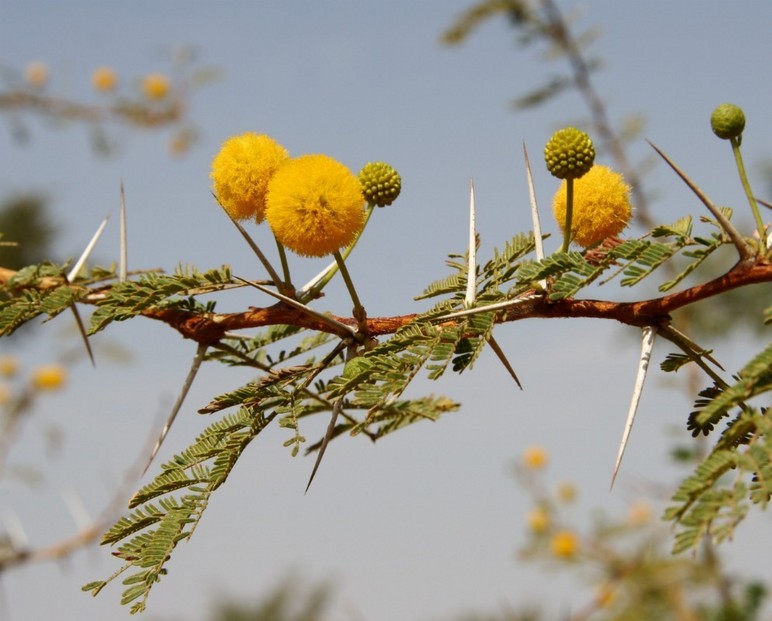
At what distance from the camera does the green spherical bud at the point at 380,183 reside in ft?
5.12

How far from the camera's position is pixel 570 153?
154 cm

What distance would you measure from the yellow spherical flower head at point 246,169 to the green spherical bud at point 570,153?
0.49 metres

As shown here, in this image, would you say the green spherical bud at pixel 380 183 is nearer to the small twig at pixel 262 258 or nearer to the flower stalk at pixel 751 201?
the small twig at pixel 262 258

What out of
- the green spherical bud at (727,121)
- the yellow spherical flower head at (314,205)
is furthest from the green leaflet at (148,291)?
the green spherical bud at (727,121)

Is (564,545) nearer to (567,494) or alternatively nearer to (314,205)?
(567,494)

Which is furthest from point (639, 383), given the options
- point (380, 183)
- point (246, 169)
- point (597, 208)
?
point (246, 169)

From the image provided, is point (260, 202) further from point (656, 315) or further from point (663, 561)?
point (663, 561)

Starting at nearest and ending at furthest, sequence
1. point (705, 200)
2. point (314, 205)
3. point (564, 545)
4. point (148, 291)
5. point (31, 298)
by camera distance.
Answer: point (705, 200) < point (314, 205) < point (148, 291) < point (31, 298) < point (564, 545)

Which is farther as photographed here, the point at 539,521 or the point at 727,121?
the point at 539,521

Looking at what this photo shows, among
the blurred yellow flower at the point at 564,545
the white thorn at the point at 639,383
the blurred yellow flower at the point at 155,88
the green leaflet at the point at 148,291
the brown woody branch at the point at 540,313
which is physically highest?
the blurred yellow flower at the point at 155,88

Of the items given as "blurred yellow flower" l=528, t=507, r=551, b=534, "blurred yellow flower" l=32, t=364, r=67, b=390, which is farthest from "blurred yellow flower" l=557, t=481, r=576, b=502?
"blurred yellow flower" l=32, t=364, r=67, b=390

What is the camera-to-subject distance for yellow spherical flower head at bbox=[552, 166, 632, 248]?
5.23 feet

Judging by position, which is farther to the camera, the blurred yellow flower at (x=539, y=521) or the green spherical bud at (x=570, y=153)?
the blurred yellow flower at (x=539, y=521)

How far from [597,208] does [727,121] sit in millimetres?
286
